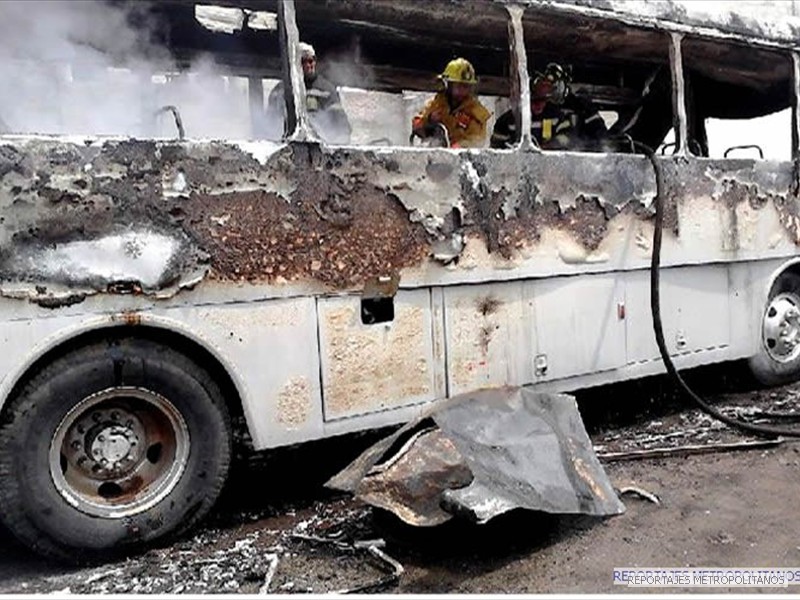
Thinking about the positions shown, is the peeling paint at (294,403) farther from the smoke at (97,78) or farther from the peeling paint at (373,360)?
the smoke at (97,78)

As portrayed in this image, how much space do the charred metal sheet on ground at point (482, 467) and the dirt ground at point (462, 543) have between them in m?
0.21

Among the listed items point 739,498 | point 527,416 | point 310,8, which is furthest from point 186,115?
point 739,498

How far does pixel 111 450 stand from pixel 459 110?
3.11 m

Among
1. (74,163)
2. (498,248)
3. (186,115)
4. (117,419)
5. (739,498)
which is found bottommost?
(739,498)

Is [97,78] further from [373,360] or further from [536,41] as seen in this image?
[536,41]

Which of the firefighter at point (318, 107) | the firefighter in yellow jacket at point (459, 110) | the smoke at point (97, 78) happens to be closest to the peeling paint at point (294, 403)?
the firefighter at point (318, 107)

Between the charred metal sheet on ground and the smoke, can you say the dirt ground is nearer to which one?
the charred metal sheet on ground

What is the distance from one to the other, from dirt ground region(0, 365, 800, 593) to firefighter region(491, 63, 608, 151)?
2.21m

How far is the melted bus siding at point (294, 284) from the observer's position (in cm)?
313

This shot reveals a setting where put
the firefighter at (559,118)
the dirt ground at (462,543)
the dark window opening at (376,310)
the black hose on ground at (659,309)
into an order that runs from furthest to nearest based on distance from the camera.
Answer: the firefighter at (559,118) → the black hose on ground at (659,309) → the dark window opening at (376,310) → the dirt ground at (462,543)

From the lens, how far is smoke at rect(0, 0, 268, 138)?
14.5 ft

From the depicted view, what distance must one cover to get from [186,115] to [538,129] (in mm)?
2310

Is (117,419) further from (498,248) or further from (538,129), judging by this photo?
(538,129)

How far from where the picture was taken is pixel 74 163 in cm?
317
